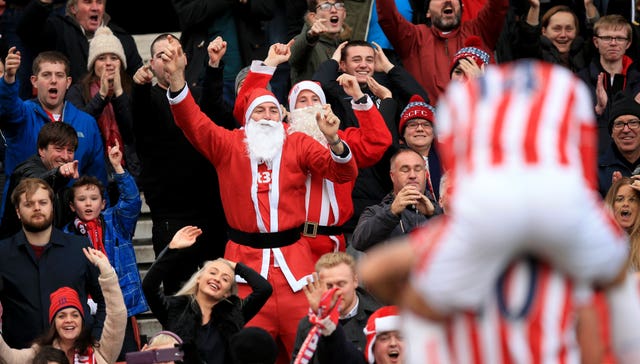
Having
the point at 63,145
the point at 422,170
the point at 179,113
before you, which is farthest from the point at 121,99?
the point at 422,170

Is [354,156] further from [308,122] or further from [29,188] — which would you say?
[29,188]

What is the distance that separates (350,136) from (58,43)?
3814 mm

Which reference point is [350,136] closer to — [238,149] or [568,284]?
[238,149]

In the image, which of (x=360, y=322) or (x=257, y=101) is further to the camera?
(x=257, y=101)

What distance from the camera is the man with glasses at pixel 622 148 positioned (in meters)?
9.98

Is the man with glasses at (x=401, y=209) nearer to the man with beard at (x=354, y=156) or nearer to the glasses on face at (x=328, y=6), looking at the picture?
the man with beard at (x=354, y=156)

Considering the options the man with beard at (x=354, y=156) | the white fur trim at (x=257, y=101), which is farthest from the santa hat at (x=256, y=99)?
the man with beard at (x=354, y=156)

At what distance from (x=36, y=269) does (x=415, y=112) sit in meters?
3.19

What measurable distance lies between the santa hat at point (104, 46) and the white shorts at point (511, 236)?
8.31m

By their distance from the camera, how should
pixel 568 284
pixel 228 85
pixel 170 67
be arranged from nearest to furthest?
1. pixel 568 284
2. pixel 170 67
3. pixel 228 85

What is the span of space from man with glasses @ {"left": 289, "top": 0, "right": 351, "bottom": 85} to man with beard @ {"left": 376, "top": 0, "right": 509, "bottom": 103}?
0.41m

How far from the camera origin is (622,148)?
1006 cm

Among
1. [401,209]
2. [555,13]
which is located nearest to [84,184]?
[401,209]

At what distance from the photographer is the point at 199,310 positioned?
25.0ft
